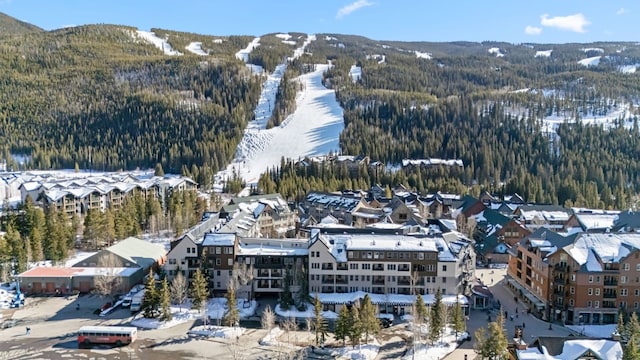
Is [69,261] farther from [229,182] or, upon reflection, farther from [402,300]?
[229,182]

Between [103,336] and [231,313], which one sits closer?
[103,336]

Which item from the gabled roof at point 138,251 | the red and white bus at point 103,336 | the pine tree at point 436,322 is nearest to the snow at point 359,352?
the pine tree at point 436,322

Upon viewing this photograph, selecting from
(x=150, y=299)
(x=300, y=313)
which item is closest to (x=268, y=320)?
(x=300, y=313)

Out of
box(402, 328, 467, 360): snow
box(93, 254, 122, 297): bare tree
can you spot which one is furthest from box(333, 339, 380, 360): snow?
box(93, 254, 122, 297): bare tree

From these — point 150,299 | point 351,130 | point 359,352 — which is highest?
point 351,130

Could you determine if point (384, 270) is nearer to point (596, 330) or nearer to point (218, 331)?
point (218, 331)

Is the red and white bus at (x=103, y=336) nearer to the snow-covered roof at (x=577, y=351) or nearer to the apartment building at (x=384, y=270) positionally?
the apartment building at (x=384, y=270)

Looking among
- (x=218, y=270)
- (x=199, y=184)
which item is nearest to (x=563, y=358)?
(x=218, y=270)
